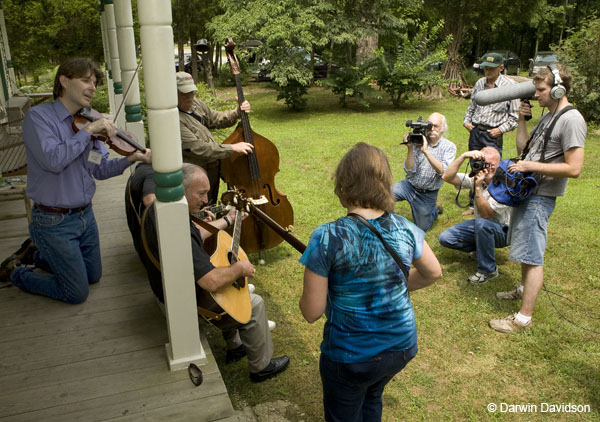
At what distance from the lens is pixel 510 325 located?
396 centimetres

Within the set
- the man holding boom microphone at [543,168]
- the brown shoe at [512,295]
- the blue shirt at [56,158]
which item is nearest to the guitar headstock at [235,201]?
the blue shirt at [56,158]

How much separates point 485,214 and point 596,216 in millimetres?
2899

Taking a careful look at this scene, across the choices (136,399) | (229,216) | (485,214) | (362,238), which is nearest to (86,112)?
(229,216)

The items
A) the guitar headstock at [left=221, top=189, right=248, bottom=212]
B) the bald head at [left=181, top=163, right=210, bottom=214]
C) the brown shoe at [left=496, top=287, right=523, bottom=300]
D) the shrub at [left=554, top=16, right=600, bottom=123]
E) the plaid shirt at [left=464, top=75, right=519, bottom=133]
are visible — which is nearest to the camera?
the bald head at [left=181, top=163, right=210, bottom=214]

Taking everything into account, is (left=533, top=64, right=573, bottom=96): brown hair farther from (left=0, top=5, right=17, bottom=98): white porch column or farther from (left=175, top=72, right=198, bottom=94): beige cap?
(left=0, top=5, right=17, bottom=98): white porch column

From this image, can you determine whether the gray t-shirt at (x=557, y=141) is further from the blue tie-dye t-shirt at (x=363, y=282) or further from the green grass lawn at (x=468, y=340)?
the blue tie-dye t-shirt at (x=363, y=282)

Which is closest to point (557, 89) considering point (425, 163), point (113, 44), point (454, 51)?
point (425, 163)

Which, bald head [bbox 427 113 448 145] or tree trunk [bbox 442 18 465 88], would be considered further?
tree trunk [bbox 442 18 465 88]

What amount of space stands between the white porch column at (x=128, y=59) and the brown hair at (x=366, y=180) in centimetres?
243

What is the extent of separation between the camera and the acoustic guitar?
279 centimetres

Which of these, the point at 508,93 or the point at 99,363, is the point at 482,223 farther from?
Result: the point at 99,363

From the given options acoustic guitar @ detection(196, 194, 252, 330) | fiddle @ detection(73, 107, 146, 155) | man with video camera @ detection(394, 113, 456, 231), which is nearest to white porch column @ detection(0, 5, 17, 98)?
fiddle @ detection(73, 107, 146, 155)

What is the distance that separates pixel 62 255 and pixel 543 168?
3.27m

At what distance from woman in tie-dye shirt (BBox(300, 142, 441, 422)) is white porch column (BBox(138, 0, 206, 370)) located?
790mm
